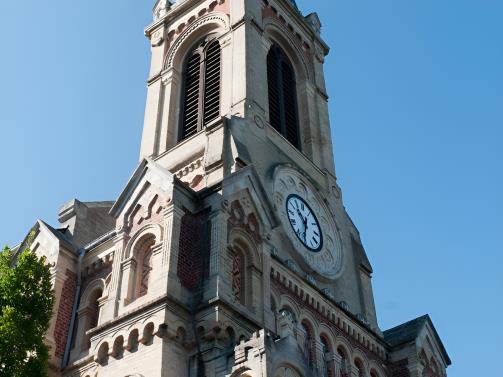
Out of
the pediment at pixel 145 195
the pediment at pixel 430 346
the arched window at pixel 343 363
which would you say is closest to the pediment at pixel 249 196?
the pediment at pixel 145 195

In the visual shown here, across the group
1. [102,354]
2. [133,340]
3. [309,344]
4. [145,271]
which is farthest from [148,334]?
[309,344]

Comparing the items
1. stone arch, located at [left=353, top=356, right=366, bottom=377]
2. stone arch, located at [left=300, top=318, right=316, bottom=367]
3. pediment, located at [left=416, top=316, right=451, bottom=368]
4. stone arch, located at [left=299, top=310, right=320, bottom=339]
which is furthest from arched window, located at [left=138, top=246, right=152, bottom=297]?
pediment, located at [left=416, top=316, right=451, bottom=368]

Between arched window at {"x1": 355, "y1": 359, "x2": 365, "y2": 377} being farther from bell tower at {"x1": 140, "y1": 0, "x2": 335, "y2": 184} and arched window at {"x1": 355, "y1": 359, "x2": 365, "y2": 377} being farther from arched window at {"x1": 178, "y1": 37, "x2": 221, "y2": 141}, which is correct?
arched window at {"x1": 178, "y1": 37, "x2": 221, "y2": 141}

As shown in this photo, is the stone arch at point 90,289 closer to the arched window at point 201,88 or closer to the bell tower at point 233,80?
the bell tower at point 233,80

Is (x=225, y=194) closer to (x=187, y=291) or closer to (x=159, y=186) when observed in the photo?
(x=159, y=186)

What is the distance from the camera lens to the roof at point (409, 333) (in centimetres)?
2800

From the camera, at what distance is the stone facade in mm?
19219

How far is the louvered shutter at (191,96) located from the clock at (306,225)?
460 centimetres

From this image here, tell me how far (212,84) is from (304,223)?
7.42m

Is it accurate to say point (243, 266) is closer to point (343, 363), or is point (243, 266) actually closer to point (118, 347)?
point (118, 347)

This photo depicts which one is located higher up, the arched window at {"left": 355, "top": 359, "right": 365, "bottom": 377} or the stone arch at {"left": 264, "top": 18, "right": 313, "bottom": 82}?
the stone arch at {"left": 264, "top": 18, "right": 313, "bottom": 82}

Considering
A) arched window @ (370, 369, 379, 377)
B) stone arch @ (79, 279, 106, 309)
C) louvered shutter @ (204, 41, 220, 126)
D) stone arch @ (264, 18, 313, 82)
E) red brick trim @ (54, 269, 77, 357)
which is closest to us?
red brick trim @ (54, 269, 77, 357)

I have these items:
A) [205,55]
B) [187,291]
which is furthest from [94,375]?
[205,55]

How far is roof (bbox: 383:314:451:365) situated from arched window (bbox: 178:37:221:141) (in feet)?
33.6
